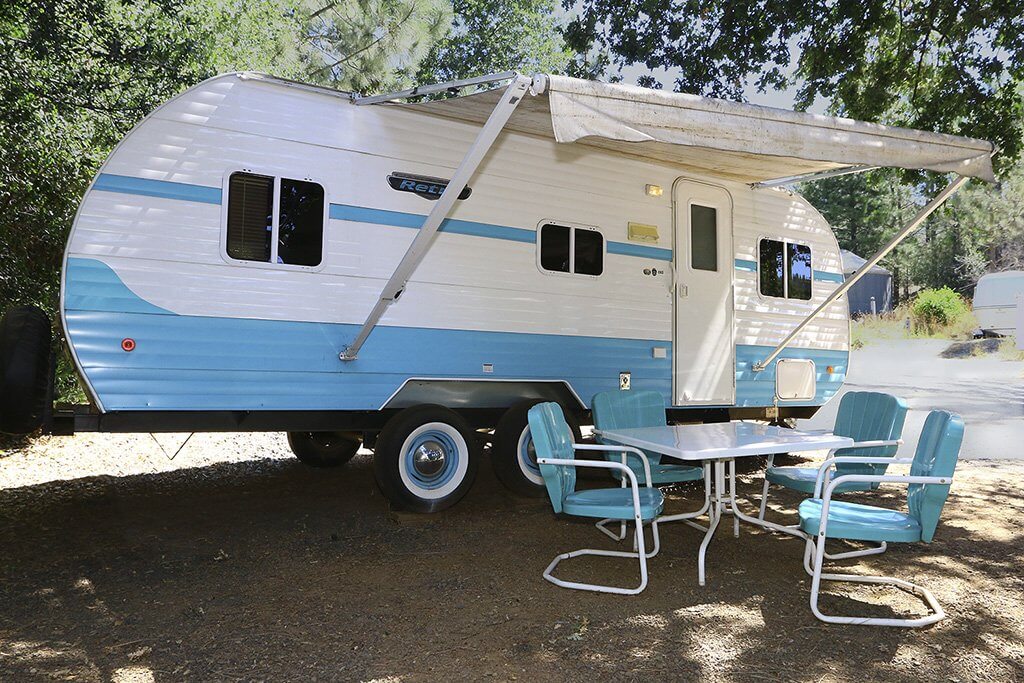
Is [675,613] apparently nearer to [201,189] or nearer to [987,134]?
[201,189]

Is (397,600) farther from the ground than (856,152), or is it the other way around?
(856,152)

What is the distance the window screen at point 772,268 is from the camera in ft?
21.9

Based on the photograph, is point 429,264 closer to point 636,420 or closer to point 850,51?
point 636,420

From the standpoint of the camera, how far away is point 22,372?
422 cm

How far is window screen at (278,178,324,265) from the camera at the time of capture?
457 cm

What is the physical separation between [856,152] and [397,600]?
3552 millimetres

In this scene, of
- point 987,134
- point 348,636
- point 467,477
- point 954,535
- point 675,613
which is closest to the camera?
point 348,636

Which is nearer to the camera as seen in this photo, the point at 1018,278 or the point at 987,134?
the point at 987,134

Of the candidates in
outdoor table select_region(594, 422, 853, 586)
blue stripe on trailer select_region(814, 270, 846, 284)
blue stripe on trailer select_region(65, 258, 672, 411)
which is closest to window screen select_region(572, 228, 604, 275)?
blue stripe on trailer select_region(65, 258, 672, 411)

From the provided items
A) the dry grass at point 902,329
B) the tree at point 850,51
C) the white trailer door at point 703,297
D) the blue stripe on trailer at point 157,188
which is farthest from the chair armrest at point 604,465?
the dry grass at point 902,329

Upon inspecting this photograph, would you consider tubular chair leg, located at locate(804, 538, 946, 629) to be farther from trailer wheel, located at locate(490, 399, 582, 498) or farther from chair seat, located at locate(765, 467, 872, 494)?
trailer wheel, located at locate(490, 399, 582, 498)

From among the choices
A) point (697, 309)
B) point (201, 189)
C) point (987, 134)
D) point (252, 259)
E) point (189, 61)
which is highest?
point (189, 61)

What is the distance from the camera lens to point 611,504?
3.63m

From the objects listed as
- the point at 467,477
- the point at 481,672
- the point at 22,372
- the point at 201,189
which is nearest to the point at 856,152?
the point at 467,477
